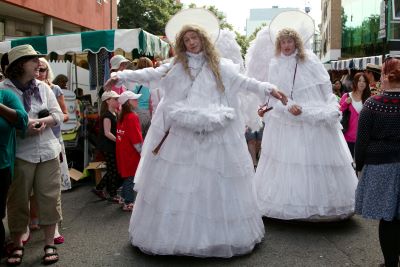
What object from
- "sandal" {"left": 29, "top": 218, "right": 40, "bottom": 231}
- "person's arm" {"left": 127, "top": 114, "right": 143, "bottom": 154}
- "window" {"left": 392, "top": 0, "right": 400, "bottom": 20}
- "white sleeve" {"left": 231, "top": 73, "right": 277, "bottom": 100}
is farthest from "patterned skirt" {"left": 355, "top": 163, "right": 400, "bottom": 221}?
"window" {"left": 392, "top": 0, "right": 400, "bottom": 20}

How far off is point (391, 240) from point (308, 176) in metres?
1.58

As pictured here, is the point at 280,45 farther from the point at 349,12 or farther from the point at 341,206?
the point at 349,12

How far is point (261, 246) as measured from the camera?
Result: 15.6ft

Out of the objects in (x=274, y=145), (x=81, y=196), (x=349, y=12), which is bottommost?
(x=81, y=196)

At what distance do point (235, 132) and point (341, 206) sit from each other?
5.44 feet

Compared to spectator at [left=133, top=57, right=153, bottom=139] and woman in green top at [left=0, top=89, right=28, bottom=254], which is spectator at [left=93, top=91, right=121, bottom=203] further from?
woman in green top at [left=0, top=89, right=28, bottom=254]

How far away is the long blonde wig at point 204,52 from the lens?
452cm

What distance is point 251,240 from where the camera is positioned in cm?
448

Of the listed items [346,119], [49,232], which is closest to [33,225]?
[49,232]

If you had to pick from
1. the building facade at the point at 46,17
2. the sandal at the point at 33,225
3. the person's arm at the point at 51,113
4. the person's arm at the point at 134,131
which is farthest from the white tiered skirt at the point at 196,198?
the building facade at the point at 46,17

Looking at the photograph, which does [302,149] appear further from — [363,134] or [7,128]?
[7,128]

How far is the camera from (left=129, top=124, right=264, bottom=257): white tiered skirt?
424 centimetres

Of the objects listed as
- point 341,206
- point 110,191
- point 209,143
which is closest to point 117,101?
point 110,191

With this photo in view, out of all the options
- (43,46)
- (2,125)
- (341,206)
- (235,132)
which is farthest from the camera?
(43,46)
